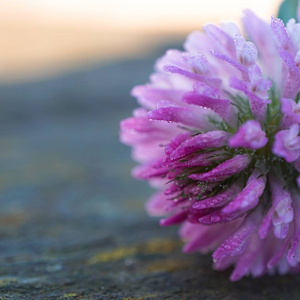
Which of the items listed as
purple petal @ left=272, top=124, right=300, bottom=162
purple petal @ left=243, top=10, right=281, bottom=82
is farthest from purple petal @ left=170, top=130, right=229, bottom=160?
purple petal @ left=243, top=10, right=281, bottom=82

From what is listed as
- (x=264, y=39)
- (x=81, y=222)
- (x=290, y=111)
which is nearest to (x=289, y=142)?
(x=290, y=111)

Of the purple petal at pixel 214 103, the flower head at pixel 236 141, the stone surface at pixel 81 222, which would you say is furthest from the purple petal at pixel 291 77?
the stone surface at pixel 81 222

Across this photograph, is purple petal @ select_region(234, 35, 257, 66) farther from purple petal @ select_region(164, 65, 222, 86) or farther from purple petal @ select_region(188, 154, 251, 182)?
purple petal @ select_region(188, 154, 251, 182)

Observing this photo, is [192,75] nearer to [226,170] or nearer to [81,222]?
[226,170]

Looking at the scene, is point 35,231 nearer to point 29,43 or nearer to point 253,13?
point 253,13

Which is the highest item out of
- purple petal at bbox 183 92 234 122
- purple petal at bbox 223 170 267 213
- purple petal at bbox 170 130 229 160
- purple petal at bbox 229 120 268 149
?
purple petal at bbox 183 92 234 122
